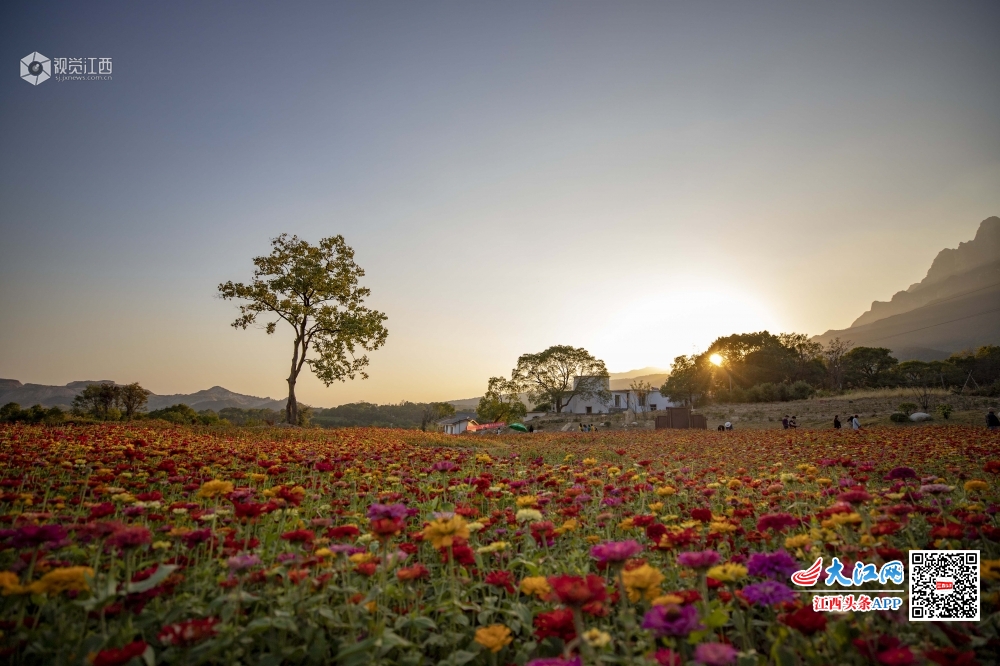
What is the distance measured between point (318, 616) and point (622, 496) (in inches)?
137

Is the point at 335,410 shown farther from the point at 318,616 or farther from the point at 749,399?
the point at 318,616

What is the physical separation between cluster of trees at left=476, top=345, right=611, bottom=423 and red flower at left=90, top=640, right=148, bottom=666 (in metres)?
59.8

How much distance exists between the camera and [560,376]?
65.1 meters

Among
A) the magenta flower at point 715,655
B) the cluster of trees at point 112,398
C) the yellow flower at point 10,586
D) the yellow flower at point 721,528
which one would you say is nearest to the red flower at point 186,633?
the yellow flower at point 10,586

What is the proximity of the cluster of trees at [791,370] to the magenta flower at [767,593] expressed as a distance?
159ft

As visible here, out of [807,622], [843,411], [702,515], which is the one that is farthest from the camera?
[843,411]

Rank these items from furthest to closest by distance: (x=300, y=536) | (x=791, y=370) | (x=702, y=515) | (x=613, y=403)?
1. (x=613, y=403)
2. (x=791, y=370)
3. (x=702, y=515)
4. (x=300, y=536)

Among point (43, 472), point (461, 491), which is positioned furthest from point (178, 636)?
point (43, 472)

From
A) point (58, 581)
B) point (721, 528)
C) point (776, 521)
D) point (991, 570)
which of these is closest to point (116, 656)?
point (58, 581)

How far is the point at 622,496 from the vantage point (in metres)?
→ 5.06

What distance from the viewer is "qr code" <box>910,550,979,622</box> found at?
8.09 ft

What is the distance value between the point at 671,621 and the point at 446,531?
118cm

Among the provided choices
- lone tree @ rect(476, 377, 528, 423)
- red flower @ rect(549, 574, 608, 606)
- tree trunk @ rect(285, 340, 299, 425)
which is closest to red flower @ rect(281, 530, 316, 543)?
red flower @ rect(549, 574, 608, 606)

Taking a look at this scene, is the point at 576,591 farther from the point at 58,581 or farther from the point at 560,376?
the point at 560,376
